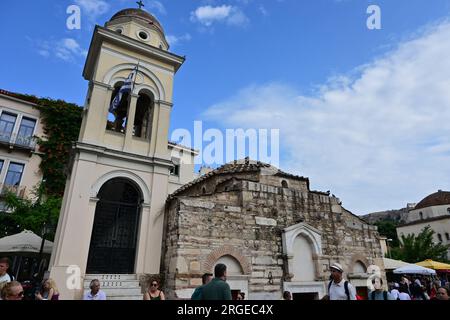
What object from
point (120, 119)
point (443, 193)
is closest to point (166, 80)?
point (120, 119)

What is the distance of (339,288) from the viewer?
4234 millimetres

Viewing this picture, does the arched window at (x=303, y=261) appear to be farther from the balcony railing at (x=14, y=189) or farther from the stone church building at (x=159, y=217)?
the balcony railing at (x=14, y=189)

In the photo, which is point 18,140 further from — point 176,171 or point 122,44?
point 122,44

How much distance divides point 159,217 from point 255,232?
10.3ft

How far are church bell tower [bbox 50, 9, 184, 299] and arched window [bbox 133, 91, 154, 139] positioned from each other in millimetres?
45

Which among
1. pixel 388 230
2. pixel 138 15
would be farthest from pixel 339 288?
pixel 388 230

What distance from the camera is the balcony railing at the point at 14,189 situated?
16.4 metres

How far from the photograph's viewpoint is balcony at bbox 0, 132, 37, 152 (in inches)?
679

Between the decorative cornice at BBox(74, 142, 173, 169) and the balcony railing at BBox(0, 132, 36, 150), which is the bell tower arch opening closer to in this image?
the decorative cornice at BBox(74, 142, 173, 169)

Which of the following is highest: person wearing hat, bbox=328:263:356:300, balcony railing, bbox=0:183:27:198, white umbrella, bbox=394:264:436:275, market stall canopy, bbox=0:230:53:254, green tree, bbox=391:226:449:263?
balcony railing, bbox=0:183:27:198

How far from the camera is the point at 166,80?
10688 mm

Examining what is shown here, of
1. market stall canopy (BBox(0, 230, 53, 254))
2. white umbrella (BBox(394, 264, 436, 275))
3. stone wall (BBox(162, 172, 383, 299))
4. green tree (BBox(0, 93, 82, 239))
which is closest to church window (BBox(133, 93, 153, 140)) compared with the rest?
stone wall (BBox(162, 172, 383, 299))
